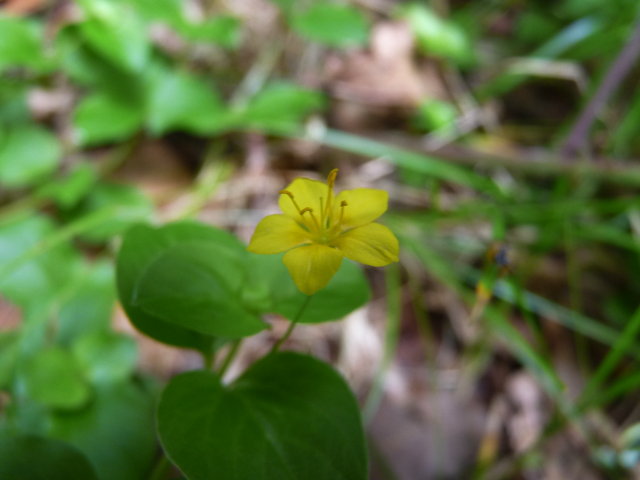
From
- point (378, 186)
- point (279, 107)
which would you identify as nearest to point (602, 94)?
point (378, 186)

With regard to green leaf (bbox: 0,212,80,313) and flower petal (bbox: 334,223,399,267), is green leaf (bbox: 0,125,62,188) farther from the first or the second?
flower petal (bbox: 334,223,399,267)

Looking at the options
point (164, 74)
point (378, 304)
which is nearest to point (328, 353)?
point (378, 304)

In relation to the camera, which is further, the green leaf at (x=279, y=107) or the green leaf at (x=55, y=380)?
the green leaf at (x=279, y=107)

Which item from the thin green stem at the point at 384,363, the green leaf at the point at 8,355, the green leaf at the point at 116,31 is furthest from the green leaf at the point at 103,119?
the thin green stem at the point at 384,363

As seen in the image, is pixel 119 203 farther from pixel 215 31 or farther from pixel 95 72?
pixel 215 31

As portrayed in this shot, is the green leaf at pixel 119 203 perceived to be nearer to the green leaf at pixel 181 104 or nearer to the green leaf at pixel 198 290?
the green leaf at pixel 181 104

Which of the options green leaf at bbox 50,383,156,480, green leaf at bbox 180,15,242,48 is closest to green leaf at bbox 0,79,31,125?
green leaf at bbox 180,15,242,48
